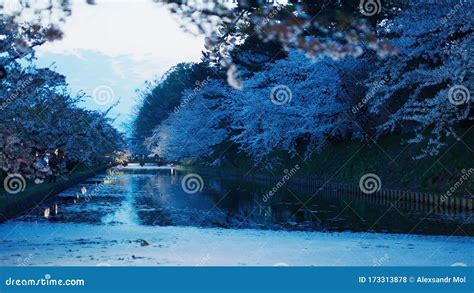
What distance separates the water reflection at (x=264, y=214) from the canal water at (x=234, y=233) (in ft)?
0.10

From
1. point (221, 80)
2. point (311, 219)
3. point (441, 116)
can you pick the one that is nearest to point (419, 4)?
point (441, 116)

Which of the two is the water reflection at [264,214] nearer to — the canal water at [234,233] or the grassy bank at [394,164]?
the canal water at [234,233]

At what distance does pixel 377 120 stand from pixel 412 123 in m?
1.85

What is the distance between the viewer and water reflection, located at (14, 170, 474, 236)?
19.4 metres

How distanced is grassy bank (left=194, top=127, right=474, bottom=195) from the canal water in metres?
2.68

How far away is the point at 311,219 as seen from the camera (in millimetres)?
21312

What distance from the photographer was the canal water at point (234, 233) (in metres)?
12.9

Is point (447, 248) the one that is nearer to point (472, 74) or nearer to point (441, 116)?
point (472, 74)

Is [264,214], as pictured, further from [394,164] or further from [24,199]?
[394,164]

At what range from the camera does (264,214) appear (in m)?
23.4

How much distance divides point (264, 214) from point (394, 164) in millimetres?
12535

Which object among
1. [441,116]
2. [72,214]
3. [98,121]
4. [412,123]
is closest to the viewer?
[72,214]

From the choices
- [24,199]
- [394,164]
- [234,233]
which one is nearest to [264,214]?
[234,233]

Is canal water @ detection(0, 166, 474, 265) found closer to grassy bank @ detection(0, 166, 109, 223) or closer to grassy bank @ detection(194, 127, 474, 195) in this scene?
grassy bank @ detection(0, 166, 109, 223)
